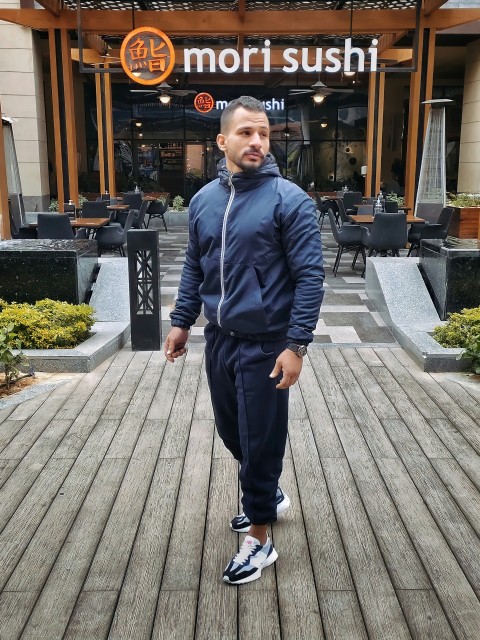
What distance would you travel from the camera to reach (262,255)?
8.21ft

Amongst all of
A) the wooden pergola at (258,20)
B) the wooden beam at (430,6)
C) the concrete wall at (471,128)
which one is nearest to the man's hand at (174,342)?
the wooden pergola at (258,20)

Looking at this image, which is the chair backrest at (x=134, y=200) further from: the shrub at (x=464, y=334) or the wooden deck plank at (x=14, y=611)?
the wooden deck plank at (x=14, y=611)

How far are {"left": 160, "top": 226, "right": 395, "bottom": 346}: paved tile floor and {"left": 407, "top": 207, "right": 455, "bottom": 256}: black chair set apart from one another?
3.24 ft

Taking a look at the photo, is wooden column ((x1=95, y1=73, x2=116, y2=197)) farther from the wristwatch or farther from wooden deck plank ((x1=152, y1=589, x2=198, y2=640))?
wooden deck plank ((x1=152, y1=589, x2=198, y2=640))

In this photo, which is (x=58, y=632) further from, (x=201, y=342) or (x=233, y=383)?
(x=201, y=342)

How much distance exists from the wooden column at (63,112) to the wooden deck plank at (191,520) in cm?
1202

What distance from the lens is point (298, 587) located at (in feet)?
8.53

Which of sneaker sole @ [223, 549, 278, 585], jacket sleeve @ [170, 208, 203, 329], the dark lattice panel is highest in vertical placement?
jacket sleeve @ [170, 208, 203, 329]

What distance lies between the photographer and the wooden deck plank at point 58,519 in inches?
105

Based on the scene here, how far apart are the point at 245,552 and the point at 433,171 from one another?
12595mm

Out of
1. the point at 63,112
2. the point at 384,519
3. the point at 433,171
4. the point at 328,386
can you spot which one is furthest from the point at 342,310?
the point at 63,112

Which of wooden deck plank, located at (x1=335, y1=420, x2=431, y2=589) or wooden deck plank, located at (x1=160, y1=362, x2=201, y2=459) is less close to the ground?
wooden deck plank, located at (x1=335, y1=420, x2=431, y2=589)

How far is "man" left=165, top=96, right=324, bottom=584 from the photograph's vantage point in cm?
246

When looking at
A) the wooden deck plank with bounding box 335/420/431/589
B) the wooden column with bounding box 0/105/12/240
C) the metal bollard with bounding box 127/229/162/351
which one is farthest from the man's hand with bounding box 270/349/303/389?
the wooden column with bounding box 0/105/12/240
